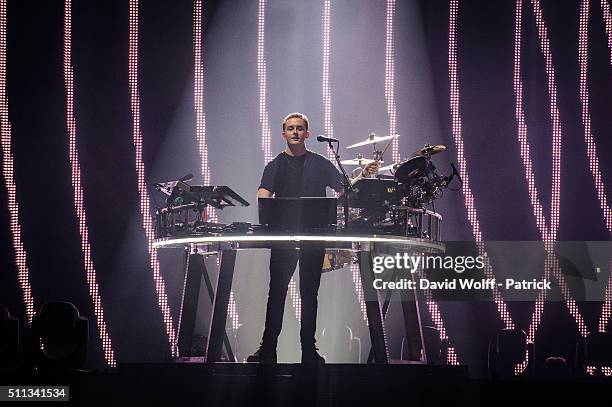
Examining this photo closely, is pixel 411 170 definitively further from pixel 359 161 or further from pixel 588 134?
pixel 588 134

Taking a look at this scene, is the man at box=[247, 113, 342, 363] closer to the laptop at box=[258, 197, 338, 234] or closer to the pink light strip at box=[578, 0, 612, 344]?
the laptop at box=[258, 197, 338, 234]

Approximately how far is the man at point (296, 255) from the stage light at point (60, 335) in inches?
43.7

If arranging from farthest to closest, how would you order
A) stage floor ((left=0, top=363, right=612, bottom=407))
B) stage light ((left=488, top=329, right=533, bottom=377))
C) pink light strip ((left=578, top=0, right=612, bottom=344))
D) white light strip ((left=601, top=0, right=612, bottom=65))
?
white light strip ((left=601, top=0, right=612, bottom=65))
pink light strip ((left=578, top=0, right=612, bottom=344))
stage light ((left=488, top=329, right=533, bottom=377))
stage floor ((left=0, top=363, right=612, bottom=407))

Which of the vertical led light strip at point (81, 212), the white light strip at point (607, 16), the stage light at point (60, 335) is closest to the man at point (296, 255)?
the stage light at point (60, 335)

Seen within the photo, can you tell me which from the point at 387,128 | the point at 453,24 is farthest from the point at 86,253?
the point at 453,24

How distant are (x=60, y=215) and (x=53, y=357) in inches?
102

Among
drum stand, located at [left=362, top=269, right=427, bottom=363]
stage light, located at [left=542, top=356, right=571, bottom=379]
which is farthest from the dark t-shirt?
stage light, located at [left=542, top=356, right=571, bottom=379]

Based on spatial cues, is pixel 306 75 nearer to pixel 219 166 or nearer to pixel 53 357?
pixel 219 166

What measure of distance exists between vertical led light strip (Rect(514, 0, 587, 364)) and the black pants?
11.2ft

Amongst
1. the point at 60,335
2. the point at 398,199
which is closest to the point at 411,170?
the point at 398,199

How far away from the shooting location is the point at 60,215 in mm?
8000

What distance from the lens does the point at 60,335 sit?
226 inches

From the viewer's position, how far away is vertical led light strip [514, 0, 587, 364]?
8.30 metres

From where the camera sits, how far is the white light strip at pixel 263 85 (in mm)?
8453
